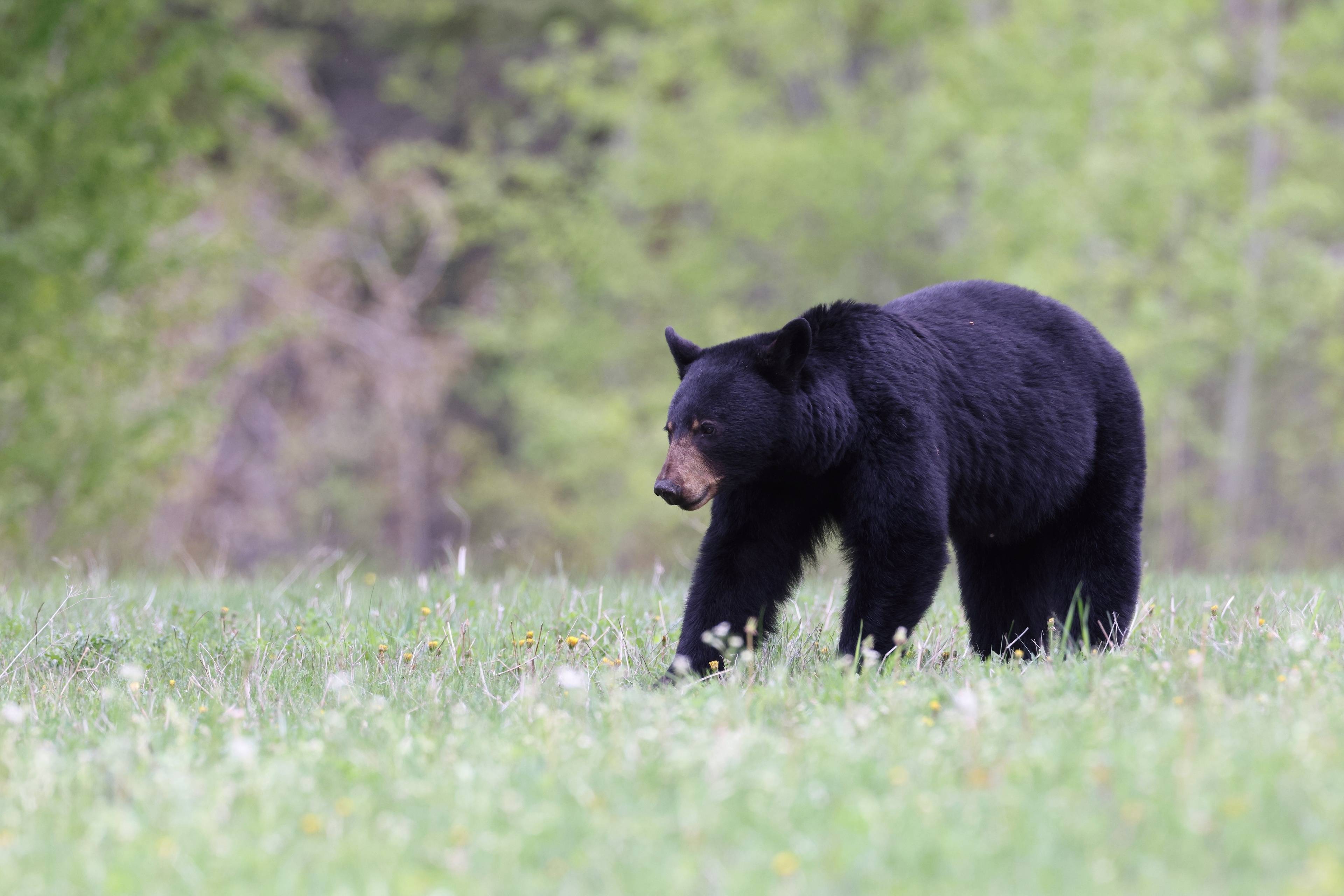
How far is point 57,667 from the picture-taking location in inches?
191

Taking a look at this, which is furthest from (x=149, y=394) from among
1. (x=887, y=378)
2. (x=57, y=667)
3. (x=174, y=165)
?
(x=887, y=378)

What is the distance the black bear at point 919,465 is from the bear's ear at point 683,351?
0.5 inches

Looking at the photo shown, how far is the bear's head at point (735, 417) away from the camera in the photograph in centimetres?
451

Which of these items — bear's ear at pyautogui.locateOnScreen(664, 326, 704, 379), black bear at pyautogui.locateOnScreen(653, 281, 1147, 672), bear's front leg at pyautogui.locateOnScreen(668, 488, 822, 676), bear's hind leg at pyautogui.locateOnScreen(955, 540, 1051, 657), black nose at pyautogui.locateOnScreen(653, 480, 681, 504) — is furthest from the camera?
bear's hind leg at pyautogui.locateOnScreen(955, 540, 1051, 657)

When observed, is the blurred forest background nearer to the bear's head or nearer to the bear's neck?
the bear's head

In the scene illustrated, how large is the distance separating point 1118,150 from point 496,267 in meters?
9.34

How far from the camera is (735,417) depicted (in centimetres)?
458

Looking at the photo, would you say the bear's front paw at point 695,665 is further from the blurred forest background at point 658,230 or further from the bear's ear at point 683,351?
the blurred forest background at point 658,230

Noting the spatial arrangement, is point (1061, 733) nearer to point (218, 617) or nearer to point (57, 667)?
point (57, 667)

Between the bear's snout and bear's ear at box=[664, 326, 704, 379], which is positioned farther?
bear's ear at box=[664, 326, 704, 379]

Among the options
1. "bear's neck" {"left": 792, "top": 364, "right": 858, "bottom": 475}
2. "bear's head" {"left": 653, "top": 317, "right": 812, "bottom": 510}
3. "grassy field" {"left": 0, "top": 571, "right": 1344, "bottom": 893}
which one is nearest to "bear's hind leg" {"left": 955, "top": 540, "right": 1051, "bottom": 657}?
"grassy field" {"left": 0, "top": 571, "right": 1344, "bottom": 893}

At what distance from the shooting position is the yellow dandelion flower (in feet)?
7.70

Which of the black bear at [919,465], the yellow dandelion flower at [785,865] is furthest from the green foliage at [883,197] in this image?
the yellow dandelion flower at [785,865]

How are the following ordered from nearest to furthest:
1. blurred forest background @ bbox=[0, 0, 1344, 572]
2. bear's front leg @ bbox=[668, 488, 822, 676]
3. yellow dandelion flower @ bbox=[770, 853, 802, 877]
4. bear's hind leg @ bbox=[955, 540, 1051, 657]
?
yellow dandelion flower @ bbox=[770, 853, 802, 877], bear's front leg @ bbox=[668, 488, 822, 676], bear's hind leg @ bbox=[955, 540, 1051, 657], blurred forest background @ bbox=[0, 0, 1344, 572]
